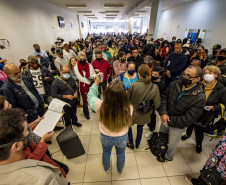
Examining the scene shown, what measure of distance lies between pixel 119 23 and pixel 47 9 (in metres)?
25.8

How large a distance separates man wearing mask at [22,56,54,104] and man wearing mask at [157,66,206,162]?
8.67 ft

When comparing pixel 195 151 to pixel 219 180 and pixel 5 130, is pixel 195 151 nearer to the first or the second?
Answer: pixel 219 180

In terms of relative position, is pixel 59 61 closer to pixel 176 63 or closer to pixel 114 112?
pixel 114 112

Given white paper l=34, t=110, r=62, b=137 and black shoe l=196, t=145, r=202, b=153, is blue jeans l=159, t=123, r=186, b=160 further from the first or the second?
white paper l=34, t=110, r=62, b=137

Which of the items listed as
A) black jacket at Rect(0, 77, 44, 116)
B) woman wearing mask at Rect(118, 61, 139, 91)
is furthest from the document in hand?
woman wearing mask at Rect(118, 61, 139, 91)

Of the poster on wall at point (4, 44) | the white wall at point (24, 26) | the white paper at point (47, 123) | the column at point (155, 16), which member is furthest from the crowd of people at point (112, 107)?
the column at point (155, 16)

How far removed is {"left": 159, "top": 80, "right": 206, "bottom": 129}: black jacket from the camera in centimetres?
160

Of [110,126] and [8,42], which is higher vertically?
[8,42]

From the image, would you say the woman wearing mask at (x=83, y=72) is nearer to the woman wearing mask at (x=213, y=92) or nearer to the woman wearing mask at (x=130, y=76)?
the woman wearing mask at (x=130, y=76)

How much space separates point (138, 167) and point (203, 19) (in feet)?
29.6

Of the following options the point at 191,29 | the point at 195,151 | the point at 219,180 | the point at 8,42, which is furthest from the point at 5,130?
the point at 191,29

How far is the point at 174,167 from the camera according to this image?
2.13 m

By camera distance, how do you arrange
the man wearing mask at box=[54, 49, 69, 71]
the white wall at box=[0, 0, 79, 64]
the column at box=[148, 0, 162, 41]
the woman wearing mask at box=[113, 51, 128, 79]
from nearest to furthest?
the woman wearing mask at box=[113, 51, 128, 79], the man wearing mask at box=[54, 49, 69, 71], the white wall at box=[0, 0, 79, 64], the column at box=[148, 0, 162, 41]

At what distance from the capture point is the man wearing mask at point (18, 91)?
1.84 m
